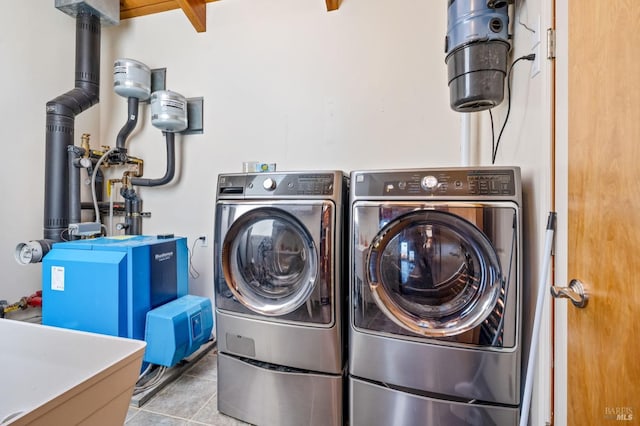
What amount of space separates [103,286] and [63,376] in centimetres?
108

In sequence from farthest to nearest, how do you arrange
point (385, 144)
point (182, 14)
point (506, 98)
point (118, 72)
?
point (182, 14)
point (118, 72)
point (385, 144)
point (506, 98)

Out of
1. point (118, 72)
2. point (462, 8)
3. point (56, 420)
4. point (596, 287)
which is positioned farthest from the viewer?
point (118, 72)

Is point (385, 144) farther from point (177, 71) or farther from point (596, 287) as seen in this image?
point (177, 71)

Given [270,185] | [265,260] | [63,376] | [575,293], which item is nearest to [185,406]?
[265,260]

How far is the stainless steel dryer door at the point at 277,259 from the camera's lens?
1.19m

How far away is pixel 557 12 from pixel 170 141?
2.37 m

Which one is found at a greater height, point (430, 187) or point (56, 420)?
point (430, 187)

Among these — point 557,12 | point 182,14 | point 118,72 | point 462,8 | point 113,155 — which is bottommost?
point 113,155

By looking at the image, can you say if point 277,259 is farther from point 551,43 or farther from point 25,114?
point 25,114

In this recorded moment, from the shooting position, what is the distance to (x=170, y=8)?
234 centimetres

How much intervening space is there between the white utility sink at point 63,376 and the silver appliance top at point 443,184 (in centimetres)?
92

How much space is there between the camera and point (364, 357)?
115cm

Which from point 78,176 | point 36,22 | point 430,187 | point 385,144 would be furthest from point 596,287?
point 36,22

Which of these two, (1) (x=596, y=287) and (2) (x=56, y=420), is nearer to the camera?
(2) (x=56, y=420)
